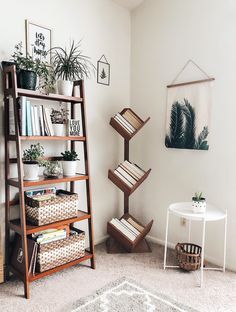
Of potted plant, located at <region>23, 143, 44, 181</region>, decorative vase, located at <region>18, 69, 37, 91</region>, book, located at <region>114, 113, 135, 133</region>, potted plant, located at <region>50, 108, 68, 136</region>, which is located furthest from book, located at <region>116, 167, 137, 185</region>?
decorative vase, located at <region>18, 69, 37, 91</region>

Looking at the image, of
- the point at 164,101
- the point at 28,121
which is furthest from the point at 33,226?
the point at 164,101

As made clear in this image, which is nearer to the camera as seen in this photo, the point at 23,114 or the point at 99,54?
the point at 23,114

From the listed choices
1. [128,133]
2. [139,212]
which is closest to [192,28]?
[128,133]

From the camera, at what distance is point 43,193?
2.22m

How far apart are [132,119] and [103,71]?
0.60 m

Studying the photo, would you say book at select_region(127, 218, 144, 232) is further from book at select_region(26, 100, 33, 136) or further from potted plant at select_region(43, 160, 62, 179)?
book at select_region(26, 100, 33, 136)

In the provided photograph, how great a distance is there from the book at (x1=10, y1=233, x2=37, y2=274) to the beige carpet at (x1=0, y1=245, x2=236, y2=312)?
0.51ft

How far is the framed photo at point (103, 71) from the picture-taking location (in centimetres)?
278

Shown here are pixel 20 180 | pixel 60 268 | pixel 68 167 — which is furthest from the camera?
pixel 68 167

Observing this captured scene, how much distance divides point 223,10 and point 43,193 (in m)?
2.20

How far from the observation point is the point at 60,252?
2.14m

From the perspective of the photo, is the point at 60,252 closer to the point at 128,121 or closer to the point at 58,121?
the point at 58,121

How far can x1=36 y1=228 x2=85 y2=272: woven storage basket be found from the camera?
6.63 ft

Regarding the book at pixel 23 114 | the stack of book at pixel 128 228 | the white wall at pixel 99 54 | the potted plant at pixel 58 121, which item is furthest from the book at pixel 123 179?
the book at pixel 23 114
